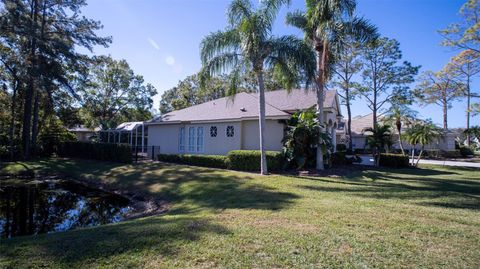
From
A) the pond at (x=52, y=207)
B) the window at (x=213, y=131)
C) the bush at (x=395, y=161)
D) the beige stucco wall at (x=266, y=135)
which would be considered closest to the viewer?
the pond at (x=52, y=207)

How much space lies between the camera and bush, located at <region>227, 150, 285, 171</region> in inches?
581

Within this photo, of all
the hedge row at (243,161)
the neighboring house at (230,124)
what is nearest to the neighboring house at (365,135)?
the neighboring house at (230,124)

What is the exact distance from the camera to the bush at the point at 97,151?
20078 millimetres

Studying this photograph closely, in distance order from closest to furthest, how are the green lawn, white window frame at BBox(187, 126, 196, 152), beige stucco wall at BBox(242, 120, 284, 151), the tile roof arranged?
the green lawn
beige stucco wall at BBox(242, 120, 284, 151)
the tile roof
white window frame at BBox(187, 126, 196, 152)

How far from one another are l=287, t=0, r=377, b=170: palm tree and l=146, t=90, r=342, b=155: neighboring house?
2.04 meters

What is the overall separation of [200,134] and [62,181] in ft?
30.7

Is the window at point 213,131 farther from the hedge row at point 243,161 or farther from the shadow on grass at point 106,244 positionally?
the shadow on grass at point 106,244

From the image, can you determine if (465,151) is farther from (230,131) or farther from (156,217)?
(156,217)

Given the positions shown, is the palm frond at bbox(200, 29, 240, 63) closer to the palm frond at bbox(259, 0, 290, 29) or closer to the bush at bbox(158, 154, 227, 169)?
the palm frond at bbox(259, 0, 290, 29)

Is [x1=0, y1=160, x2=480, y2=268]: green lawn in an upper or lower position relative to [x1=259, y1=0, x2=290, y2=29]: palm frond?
lower

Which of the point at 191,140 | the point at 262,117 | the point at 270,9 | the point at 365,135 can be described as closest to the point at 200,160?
the point at 191,140

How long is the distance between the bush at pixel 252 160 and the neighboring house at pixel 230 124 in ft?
8.89

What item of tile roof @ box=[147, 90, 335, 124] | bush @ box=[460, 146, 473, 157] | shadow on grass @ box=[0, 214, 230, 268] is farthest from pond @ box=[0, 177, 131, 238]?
bush @ box=[460, 146, 473, 157]

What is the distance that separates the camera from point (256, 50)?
12516 mm
